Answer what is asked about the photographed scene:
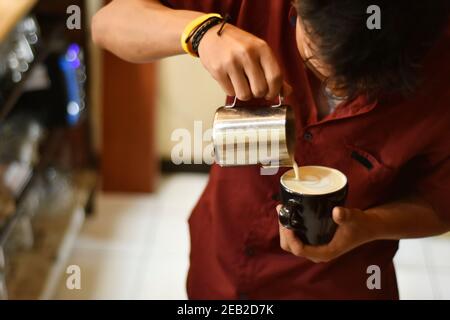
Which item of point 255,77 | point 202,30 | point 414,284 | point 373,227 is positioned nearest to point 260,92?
point 255,77

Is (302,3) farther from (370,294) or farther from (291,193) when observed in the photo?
(370,294)

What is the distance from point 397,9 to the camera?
0.82 m

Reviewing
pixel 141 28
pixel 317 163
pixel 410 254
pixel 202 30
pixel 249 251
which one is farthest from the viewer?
pixel 410 254

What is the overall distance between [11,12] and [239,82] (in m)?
1.20

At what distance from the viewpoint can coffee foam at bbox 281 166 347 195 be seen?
1018mm

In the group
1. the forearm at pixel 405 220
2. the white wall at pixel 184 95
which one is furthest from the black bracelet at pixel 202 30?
the white wall at pixel 184 95

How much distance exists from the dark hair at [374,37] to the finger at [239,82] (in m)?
0.12

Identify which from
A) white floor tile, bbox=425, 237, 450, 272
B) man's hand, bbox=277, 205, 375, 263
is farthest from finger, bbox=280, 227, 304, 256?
white floor tile, bbox=425, 237, 450, 272

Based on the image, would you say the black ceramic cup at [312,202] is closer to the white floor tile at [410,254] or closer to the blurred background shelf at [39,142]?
the blurred background shelf at [39,142]

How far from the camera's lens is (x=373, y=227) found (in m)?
1.08

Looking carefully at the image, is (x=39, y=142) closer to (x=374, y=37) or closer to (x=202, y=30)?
(x=202, y=30)

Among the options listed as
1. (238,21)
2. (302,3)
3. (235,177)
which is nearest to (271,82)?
(302,3)

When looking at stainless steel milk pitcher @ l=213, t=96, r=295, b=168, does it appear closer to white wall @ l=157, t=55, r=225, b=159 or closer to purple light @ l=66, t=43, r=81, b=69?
purple light @ l=66, t=43, r=81, b=69

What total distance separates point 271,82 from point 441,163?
15.7 inches
